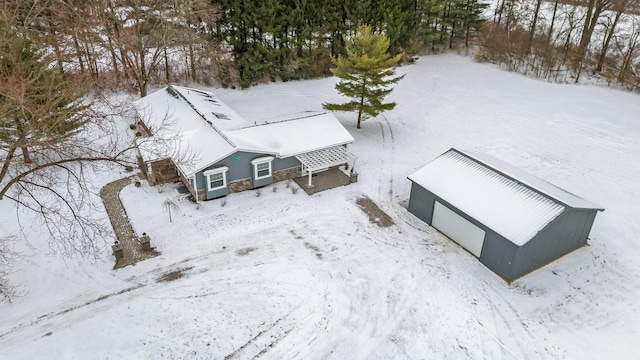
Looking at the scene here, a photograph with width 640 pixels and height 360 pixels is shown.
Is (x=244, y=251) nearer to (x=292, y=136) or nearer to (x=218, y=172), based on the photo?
(x=218, y=172)

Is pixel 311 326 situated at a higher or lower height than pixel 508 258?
lower

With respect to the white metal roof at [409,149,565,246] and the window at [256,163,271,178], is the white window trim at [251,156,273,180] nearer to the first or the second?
the window at [256,163,271,178]

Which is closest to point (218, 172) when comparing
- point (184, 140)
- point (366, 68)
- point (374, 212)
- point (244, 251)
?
point (184, 140)

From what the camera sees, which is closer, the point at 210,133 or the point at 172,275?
the point at 172,275

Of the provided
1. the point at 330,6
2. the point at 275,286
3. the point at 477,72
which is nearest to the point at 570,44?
the point at 477,72

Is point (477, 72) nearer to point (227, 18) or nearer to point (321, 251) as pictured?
point (227, 18)

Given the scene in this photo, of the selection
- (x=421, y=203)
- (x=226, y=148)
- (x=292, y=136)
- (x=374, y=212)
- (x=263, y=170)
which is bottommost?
(x=374, y=212)
